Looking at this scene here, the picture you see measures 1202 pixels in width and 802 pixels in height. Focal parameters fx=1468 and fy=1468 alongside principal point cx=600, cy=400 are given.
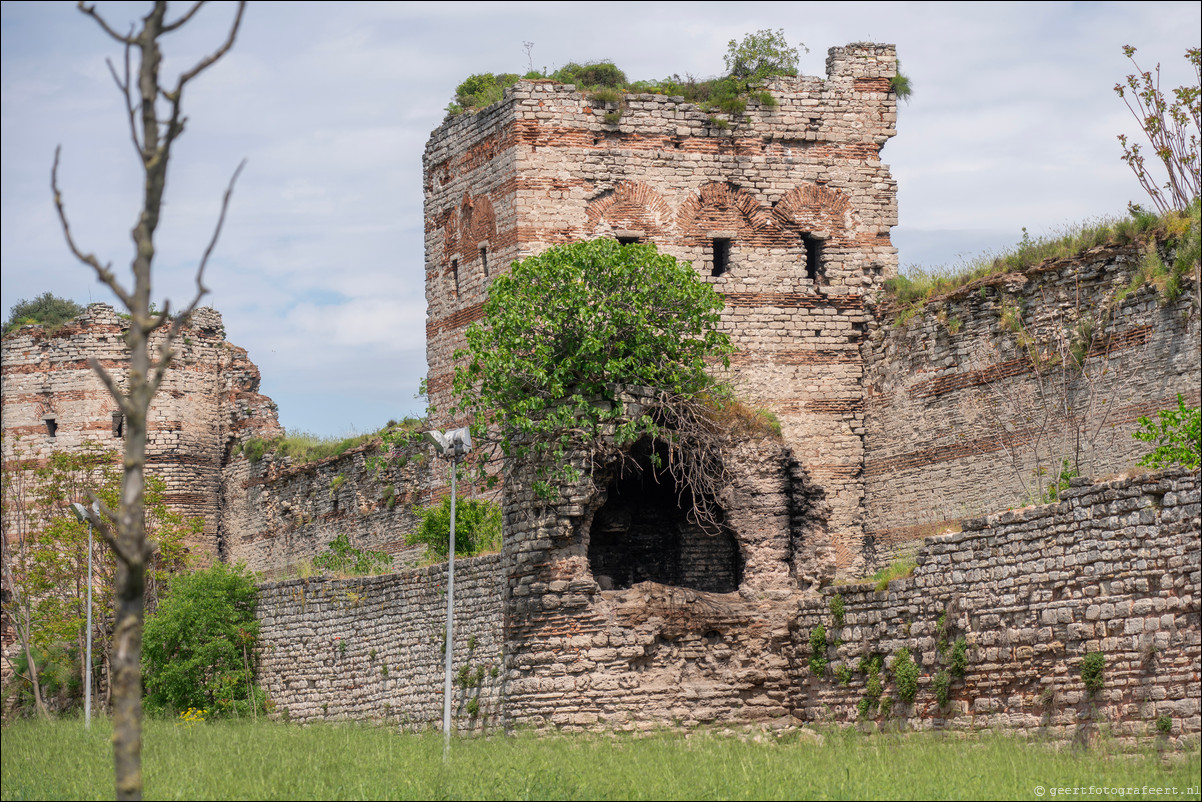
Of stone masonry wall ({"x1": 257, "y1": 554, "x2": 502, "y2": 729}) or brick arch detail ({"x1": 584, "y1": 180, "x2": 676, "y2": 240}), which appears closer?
stone masonry wall ({"x1": 257, "y1": 554, "x2": 502, "y2": 729})

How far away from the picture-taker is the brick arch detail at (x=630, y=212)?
67.0 feet

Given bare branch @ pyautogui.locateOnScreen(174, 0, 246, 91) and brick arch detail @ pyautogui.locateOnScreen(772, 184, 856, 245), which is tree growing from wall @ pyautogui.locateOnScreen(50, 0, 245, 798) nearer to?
bare branch @ pyautogui.locateOnScreen(174, 0, 246, 91)

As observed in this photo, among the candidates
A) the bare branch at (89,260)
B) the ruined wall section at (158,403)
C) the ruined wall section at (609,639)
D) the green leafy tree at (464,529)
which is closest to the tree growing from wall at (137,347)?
the bare branch at (89,260)

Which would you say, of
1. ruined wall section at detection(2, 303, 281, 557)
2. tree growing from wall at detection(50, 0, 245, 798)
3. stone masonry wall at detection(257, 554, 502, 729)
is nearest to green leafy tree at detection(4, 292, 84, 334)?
ruined wall section at detection(2, 303, 281, 557)

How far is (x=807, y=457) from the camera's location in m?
20.1

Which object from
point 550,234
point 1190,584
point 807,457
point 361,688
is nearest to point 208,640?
point 361,688

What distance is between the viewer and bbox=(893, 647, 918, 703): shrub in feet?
45.9

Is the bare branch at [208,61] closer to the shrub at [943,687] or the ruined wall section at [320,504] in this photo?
the shrub at [943,687]

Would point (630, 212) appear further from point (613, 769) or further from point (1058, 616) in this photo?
point (613, 769)

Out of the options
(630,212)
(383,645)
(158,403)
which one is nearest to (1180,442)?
(630,212)

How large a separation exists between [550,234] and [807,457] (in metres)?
4.70

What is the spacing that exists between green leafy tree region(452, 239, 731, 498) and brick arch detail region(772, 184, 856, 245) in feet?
13.3

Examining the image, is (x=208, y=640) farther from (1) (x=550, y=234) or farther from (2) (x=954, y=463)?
(2) (x=954, y=463)

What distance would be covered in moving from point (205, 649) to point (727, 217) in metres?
9.74
